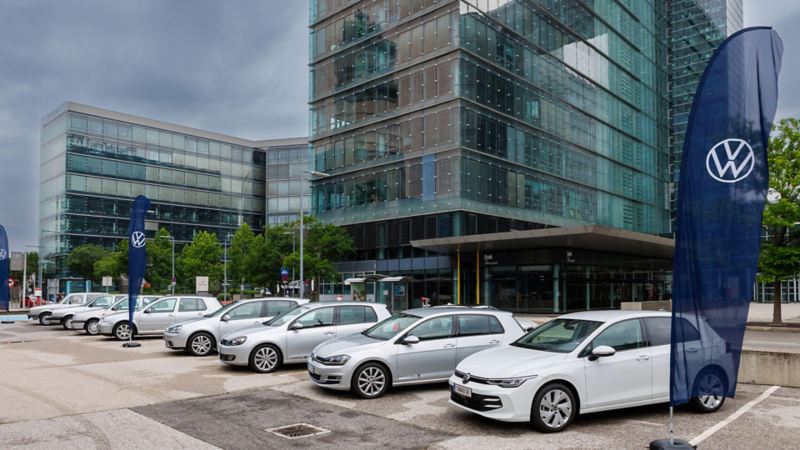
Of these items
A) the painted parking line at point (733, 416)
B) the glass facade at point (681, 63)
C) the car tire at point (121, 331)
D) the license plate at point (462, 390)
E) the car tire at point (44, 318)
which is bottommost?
the car tire at point (44, 318)

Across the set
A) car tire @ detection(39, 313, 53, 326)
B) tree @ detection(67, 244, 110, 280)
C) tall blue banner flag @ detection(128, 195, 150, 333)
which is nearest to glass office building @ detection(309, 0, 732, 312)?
tall blue banner flag @ detection(128, 195, 150, 333)

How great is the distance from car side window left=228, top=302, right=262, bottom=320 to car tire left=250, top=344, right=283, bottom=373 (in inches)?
148

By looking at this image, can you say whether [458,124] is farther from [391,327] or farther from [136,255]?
[391,327]

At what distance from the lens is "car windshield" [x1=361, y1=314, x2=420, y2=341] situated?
11.3m

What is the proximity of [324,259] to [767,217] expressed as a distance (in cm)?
2703

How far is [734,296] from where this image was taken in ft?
22.9

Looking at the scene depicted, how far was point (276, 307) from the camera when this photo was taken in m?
17.4

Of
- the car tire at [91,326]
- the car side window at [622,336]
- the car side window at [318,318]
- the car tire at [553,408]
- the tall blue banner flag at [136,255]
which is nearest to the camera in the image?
the car tire at [553,408]

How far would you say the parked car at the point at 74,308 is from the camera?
26763mm

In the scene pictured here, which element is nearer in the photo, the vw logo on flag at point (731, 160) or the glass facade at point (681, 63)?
the vw logo on flag at point (731, 160)

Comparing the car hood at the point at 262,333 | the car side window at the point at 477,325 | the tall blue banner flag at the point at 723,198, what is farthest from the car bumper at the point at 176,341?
the tall blue banner flag at the point at 723,198

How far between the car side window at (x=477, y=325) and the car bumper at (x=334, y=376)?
6.98 ft

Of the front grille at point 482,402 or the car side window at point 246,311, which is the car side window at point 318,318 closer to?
the car side window at point 246,311

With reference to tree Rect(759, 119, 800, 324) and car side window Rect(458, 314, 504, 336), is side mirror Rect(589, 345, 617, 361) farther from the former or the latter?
tree Rect(759, 119, 800, 324)
